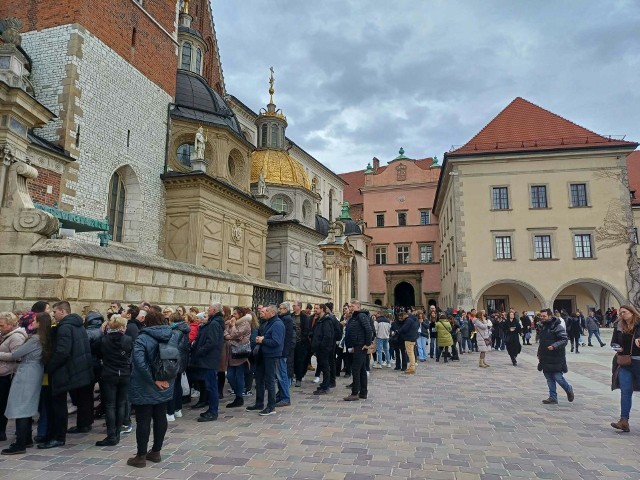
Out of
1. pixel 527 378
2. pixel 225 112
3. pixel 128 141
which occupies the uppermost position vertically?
pixel 225 112

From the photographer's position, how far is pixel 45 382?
531 cm

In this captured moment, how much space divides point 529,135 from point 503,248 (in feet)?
25.5

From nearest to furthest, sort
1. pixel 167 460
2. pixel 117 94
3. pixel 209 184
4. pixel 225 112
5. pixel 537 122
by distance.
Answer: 1. pixel 167 460
2. pixel 117 94
3. pixel 209 184
4. pixel 225 112
5. pixel 537 122

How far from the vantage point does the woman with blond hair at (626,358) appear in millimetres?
6148

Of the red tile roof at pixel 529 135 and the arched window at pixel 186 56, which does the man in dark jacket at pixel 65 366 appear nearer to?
the arched window at pixel 186 56

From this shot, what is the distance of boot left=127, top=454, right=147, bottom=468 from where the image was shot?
15.0 feet

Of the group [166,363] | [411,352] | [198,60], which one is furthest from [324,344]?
Answer: [198,60]

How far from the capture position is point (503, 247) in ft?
95.7

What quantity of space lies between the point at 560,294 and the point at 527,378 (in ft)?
74.8

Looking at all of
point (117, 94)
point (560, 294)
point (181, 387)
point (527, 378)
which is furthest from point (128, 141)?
point (560, 294)

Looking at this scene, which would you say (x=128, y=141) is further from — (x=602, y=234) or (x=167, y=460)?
(x=602, y=234)

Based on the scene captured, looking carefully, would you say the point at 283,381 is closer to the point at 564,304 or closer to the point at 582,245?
the point at 582,245

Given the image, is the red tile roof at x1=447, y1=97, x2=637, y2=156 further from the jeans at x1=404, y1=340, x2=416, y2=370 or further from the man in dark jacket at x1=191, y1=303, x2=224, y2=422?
the man in dark jacket at x1=191, y1=303, x2=224, y2=422

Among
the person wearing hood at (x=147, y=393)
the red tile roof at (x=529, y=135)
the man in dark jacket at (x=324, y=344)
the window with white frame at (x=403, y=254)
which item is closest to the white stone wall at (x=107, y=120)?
the man in dark jacket at (x=324, y=344)
